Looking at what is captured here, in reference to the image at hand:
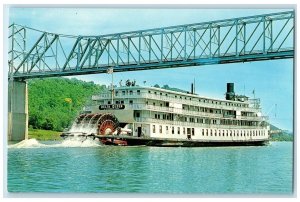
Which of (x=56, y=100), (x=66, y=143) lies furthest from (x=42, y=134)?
(x=66, y=143)

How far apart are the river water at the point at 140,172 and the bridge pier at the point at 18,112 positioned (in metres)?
0.19

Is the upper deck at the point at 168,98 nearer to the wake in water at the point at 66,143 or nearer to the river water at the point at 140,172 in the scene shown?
the wake in water at the point at 66,143

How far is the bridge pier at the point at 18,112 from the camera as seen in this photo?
31.3ft

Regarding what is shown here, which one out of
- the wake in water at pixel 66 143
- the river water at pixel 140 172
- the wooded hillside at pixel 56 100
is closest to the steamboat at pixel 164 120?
the wake in water at pixel 66 143

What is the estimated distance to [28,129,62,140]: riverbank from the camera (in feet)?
34.6

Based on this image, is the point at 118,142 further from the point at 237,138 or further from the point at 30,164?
the point at 30,164

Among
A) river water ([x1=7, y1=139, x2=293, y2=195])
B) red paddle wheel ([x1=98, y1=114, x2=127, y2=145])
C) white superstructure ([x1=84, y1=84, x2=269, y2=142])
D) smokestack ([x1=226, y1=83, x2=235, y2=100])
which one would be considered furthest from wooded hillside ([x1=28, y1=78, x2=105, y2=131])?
red paddle wheel ([x1=98, y1=114, x2=127, y2=145])

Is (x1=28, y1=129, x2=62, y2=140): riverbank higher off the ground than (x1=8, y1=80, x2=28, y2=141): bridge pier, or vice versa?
(x1=8, y1=80, x2=28, y2=141): bridge pier

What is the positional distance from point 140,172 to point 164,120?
5685 millimetres

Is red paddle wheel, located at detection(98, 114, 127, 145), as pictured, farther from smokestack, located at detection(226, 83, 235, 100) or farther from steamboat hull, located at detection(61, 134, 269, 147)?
smokestack, located at detection(226, 83, 235, 100)

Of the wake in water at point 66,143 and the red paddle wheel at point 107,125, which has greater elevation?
the red paddle wheel at point 107,125

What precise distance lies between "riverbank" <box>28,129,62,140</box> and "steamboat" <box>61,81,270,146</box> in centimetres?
111

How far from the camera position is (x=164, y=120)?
15484mm
